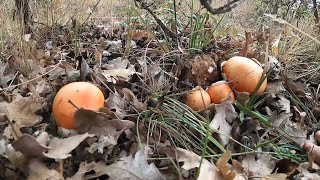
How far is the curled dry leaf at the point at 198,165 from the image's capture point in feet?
3.81

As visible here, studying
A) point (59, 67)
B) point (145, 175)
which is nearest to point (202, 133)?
point (145, 175)

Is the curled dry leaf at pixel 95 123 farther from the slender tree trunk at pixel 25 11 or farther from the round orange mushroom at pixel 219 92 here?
the slender tree trunk at pixel 25 11

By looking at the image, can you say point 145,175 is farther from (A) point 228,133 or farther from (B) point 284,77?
(B) point 284,77

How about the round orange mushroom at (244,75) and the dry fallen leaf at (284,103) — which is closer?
the round orange mushroom at (244,75)

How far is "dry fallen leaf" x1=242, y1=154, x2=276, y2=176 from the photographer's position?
1.35m

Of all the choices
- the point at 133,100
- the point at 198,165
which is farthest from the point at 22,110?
the point at 198,165

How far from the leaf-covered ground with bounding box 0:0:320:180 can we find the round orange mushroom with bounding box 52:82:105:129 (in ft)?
0.13

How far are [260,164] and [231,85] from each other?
419 mm

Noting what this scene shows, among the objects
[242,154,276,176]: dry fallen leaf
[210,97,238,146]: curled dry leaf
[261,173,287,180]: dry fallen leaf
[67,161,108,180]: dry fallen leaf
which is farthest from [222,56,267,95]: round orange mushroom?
[67,161,108,180]: dry fallen leaf

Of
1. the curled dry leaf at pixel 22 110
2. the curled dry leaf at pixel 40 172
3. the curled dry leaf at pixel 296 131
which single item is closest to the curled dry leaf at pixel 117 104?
the curled dry leaf at pixel 22 110

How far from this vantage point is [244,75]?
1.66m

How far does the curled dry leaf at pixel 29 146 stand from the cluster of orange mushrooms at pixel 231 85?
2.33 ft

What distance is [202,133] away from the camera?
144 centimetres

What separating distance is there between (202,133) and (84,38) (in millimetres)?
1358
